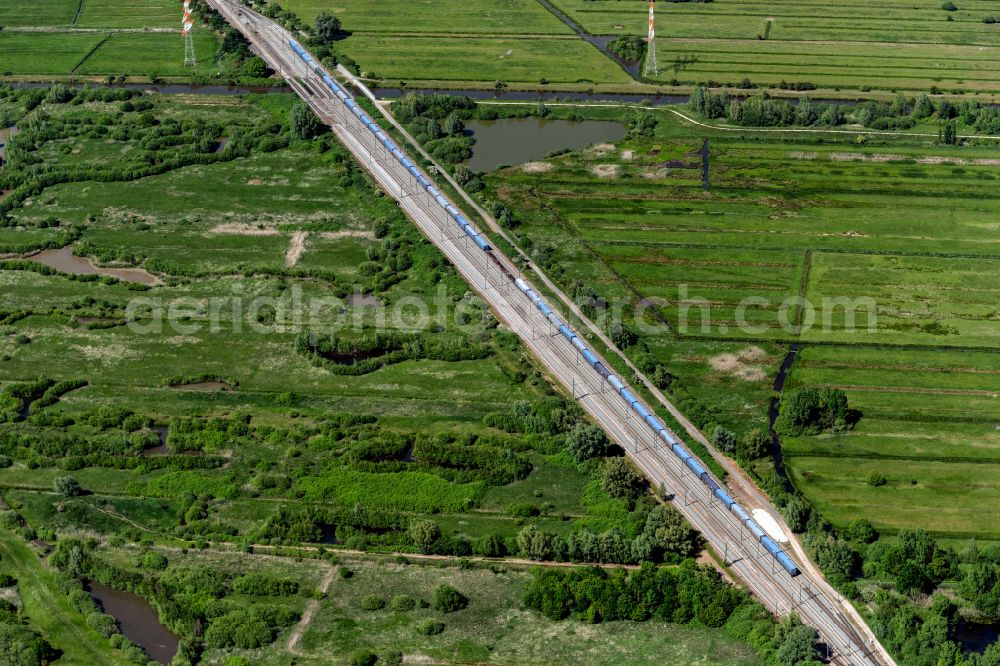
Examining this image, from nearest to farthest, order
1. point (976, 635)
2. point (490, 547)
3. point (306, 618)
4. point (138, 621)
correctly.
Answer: point (976, 635), point (306, 618), point (138, 621), point (490, 547)

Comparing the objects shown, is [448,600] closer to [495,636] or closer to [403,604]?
[403,604]

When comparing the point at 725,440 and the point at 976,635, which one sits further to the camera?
the point at 725,440

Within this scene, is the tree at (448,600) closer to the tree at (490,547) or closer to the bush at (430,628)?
the bush at (430,628)

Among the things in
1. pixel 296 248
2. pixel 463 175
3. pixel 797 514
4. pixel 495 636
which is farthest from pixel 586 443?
pixel 463 175

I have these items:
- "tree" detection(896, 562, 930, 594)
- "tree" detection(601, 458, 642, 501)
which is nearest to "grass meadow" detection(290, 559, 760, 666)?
"tree" detection(601, 458, 642, 501)

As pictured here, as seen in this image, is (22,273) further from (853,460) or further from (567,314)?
(853,460)

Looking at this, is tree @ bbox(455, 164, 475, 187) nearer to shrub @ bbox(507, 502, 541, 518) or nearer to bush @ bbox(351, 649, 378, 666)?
shrub @ bbox(507, 502, 541, 518)

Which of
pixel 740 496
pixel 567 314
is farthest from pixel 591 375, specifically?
pixel 740 496
